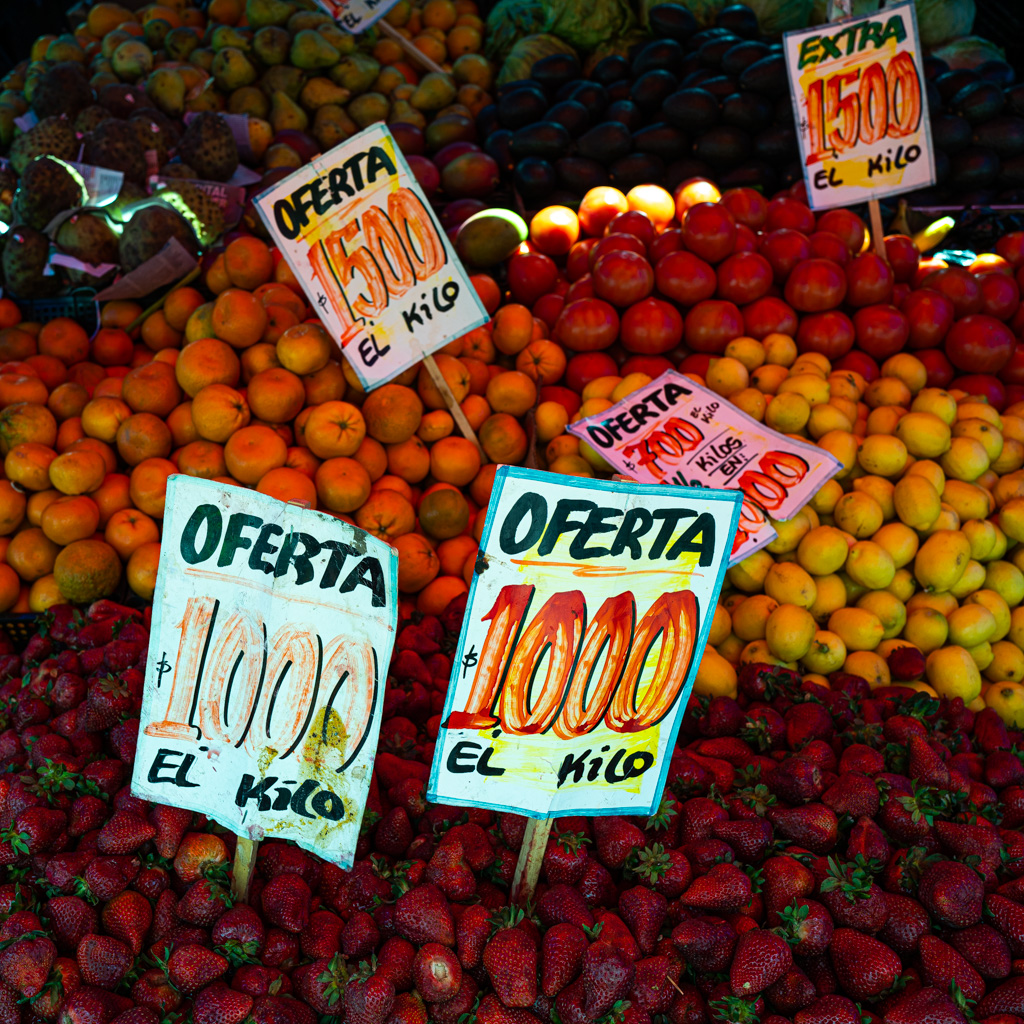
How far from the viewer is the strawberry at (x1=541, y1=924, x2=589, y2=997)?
1.21 meters

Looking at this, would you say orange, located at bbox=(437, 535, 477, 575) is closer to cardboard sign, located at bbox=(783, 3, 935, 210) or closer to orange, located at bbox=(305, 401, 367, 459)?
orange, located at bbox=(305, 401, 367, 459)

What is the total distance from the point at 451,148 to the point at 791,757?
11.7ft

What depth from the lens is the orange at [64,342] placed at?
292 cm

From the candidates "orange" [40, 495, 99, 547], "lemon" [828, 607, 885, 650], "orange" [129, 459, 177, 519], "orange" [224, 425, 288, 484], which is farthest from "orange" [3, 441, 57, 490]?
"lemon" [828, 607, 885, 650]

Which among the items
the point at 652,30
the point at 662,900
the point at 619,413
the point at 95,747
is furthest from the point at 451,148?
the point at 662,900

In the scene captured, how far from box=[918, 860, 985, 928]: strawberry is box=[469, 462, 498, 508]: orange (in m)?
1.60

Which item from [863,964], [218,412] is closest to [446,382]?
[218,412]

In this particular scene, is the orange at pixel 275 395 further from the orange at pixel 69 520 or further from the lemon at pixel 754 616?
the lemon at pixel 754 616

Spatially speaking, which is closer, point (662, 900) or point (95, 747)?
point (662, 900)

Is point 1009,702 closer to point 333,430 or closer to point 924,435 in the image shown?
point 924,435

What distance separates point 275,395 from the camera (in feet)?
7.84

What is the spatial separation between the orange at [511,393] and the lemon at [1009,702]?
1.65 metres

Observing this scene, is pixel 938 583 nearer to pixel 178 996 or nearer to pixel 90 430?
pixel 178 996

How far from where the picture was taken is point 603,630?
1278 millimetres
